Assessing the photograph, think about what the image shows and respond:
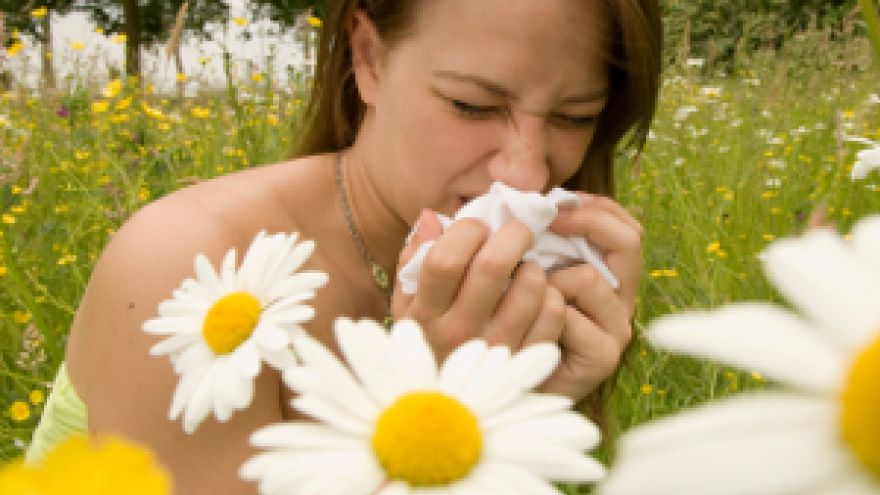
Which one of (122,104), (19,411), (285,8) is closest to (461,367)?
(19,411)

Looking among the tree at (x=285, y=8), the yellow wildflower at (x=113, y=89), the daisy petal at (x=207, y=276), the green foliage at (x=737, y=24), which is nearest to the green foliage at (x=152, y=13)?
the tree at (x=285, y=8)

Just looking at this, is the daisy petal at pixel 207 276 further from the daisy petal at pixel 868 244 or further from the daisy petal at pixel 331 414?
the daisy petal at pixel 868 244

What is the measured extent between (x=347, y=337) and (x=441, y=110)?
706 millimetres

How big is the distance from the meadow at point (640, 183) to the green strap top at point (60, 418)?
7 centimetres

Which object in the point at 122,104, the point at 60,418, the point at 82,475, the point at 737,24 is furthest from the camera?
the point at 737,24

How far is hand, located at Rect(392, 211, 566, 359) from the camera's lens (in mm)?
725

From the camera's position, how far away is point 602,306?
85 cm

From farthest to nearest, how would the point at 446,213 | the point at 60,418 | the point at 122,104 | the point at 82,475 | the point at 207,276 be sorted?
the point at 122,104
the point at 60,418
the point at 446,213
the point at 207,276
the point at 82,475

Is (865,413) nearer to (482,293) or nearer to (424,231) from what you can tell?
(482,293)

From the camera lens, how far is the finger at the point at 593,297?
84 cm

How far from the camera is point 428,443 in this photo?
0.27 metres

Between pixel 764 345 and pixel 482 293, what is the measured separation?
1.79ft

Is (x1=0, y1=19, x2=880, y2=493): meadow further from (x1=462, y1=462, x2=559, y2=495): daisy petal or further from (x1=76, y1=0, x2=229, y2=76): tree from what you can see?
(x1=76, y1=0, x2=229, y2=76): tree

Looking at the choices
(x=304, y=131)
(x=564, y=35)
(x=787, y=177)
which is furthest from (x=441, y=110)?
(x=787, y=177)
